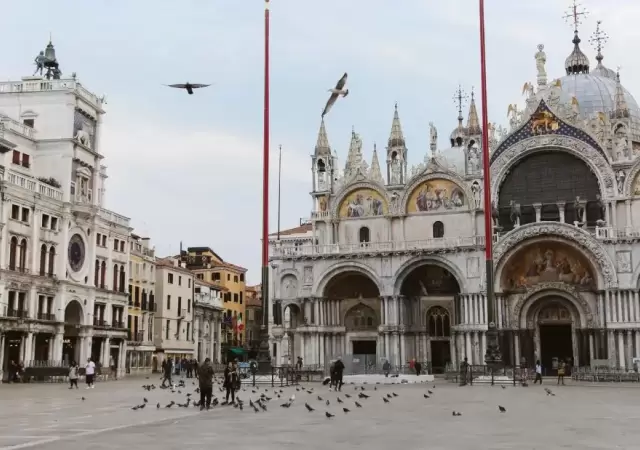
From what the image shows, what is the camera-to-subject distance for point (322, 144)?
63.2m

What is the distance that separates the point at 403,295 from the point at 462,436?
41.8 meters

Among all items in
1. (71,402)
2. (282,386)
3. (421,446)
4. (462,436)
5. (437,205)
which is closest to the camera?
(421,446)

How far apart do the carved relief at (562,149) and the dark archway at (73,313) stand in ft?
99.8

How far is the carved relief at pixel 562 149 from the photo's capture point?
5391cm

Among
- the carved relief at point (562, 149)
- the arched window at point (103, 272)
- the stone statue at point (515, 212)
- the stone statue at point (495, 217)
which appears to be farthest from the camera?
the arched window at point (103, 272)

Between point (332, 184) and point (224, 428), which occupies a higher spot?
point (332, 184)

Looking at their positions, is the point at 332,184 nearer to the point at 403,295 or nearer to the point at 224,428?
the point at 403,295

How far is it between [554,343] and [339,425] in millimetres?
40106

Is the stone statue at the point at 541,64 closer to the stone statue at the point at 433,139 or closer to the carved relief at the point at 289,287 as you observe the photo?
the stone statue at the point at 433,139

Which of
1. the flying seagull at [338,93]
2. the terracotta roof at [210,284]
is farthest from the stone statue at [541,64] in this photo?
the terracotta roof at [210,284]

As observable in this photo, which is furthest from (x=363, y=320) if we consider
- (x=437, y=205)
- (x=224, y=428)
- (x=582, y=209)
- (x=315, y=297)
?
(x=224, y=428)

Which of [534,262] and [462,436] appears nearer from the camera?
[462,436]

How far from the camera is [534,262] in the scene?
54562 mm

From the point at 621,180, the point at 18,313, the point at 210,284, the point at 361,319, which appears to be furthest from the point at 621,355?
the point at 210,284
